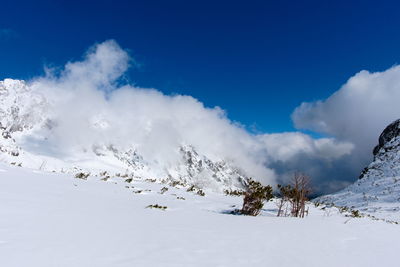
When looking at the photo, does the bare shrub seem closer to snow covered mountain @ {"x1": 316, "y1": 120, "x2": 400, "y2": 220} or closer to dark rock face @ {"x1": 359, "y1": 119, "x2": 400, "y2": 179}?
snow covered mountain @ {"x1": 316, "y1": 120, "x2": 400, "y2": 220}

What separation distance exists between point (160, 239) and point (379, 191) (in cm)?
2657

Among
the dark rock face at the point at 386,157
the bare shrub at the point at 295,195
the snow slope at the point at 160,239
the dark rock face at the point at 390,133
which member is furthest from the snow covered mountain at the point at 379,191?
the snow slope at the point at 160,239

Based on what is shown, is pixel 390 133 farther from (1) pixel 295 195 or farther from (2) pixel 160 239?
(2) pixel 160 239

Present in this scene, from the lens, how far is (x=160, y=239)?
4559 mm

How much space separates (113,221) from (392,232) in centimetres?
610

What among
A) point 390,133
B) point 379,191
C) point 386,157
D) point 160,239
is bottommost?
point 160,239

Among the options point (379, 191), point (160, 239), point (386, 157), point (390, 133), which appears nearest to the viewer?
point (160, 239)

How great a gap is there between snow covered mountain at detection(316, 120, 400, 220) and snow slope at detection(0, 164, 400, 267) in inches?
574

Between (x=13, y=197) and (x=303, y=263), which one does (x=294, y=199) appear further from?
(x=13, y=197)

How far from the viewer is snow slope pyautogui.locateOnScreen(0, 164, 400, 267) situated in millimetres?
3572

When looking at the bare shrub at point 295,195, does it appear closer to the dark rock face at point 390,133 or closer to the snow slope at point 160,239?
the snow slope at point 160,239

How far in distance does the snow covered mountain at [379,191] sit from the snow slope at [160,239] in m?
14.6

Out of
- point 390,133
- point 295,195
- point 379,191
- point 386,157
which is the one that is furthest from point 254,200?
point 390,133

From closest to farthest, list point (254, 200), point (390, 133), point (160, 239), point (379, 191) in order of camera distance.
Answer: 1. point (160, 239)
2. point (254, 200)
3. point (379, 191)
4. point (390, 133)
